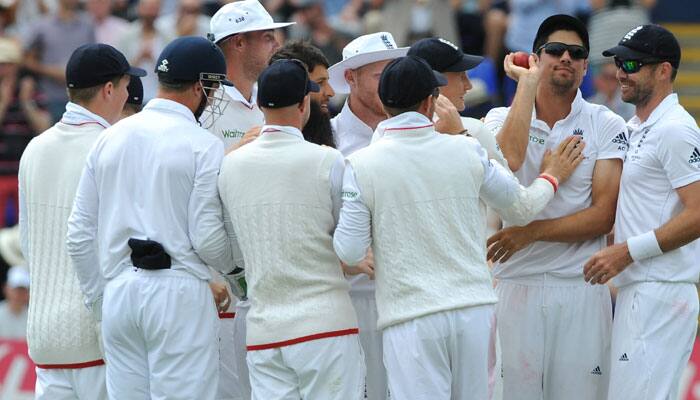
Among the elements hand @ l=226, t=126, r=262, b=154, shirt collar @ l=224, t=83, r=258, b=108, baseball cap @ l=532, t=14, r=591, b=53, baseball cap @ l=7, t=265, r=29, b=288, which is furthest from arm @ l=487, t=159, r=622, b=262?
baseball cap @ l=7, t=265, r=29, b=288

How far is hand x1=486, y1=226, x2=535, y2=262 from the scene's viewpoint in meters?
8.20

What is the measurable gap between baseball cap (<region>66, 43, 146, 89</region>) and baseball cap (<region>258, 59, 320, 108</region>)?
3.60ft

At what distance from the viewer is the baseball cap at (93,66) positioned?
7.77 m

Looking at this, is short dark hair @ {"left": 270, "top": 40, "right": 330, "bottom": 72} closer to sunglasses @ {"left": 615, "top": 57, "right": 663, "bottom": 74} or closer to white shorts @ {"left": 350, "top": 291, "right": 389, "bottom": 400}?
white shorts @ {"left": 350, "top": 291, "right": 389, "bottom": 400}

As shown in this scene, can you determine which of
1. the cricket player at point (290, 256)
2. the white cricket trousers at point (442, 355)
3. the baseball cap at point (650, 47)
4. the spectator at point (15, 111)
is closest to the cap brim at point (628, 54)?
the baseball cap at point (650, 47)

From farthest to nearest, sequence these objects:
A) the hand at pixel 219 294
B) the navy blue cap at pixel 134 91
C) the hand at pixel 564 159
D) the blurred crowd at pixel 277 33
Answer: the blurred crowd at pixel 277 33
the navy blue cap at pixel 134 91
the hand at pixel 564 159
the hand at pixel 219 294

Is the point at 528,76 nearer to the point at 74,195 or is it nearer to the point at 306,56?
the point at 306,56

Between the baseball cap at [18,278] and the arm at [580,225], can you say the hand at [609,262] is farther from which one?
the baseball cap at [18,278]

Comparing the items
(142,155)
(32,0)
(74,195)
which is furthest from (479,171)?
(32,0)

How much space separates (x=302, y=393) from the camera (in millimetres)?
7078

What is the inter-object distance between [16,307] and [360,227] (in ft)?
21.6

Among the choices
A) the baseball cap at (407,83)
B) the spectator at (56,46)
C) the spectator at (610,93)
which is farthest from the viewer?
the spectator at (56,46)

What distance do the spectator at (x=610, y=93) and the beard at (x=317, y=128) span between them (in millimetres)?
5940

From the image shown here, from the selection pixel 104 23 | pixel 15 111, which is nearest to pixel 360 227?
pixel 15 111
